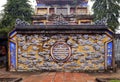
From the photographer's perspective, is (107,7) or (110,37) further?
(107,7)

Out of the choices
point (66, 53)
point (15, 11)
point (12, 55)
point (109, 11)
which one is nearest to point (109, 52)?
point (66, 53)

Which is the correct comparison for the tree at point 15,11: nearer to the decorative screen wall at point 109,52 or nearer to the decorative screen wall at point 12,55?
the decorative screen wall at point 12,55

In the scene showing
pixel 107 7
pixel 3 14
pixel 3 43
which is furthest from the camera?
pixel 3 14

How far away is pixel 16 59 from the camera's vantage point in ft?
38.4

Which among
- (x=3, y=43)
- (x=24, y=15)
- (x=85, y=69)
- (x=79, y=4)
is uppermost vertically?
(x=79, y=4)

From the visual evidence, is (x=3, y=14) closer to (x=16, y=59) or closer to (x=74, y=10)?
(x=74, y=10)

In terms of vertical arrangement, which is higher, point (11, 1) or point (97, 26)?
point (11, 1)

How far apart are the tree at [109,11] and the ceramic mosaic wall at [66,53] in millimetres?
11658

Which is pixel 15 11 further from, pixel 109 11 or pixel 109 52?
pixel 109 52

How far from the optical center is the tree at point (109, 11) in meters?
23.1

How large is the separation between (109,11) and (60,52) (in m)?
13.0

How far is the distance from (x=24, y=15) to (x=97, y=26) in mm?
18517

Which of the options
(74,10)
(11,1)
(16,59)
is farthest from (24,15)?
(16,59)

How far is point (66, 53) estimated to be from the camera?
37.7ft
